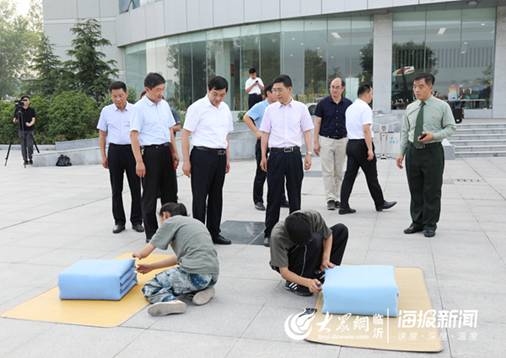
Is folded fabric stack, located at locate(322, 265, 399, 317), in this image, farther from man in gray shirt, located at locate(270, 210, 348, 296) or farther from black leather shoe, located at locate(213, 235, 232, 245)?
black leather shoe, located at locate(213, 235, 232, 245)

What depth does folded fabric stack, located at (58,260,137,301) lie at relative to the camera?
14.2 ft

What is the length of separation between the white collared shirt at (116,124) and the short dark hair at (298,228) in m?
3.40

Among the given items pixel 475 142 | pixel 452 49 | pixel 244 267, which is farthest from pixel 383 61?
pixel 244 267

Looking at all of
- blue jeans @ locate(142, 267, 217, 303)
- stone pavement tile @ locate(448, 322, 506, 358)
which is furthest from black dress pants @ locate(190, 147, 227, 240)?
stone pavement tile @ locate(448, 322, 506, 358)

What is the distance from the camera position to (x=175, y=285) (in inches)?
168

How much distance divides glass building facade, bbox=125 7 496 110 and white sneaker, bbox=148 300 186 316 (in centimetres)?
2078

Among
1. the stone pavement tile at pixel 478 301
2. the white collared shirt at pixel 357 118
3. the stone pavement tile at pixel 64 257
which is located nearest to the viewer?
the stone pavement tile at pixel 478 301

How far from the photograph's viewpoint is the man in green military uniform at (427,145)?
6125mm

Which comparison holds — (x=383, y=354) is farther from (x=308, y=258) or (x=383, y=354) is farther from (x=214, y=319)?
(x=214, y=319)

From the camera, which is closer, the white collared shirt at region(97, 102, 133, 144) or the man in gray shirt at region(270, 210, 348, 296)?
the man in gray shirt at region(270, 210, 348, 296)

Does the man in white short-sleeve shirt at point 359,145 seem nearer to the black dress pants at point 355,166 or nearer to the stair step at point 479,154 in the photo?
the black dress pants at point 355,166

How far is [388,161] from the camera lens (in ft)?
46.8

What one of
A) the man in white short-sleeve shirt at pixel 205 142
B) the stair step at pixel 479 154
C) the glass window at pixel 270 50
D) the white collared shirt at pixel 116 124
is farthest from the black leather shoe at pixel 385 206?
the glass window at pixel 270 50

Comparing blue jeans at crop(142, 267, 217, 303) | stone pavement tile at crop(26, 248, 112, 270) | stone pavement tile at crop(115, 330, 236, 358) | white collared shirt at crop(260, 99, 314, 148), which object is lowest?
stone pavement tile at crop(115, 330, 236, 358)
